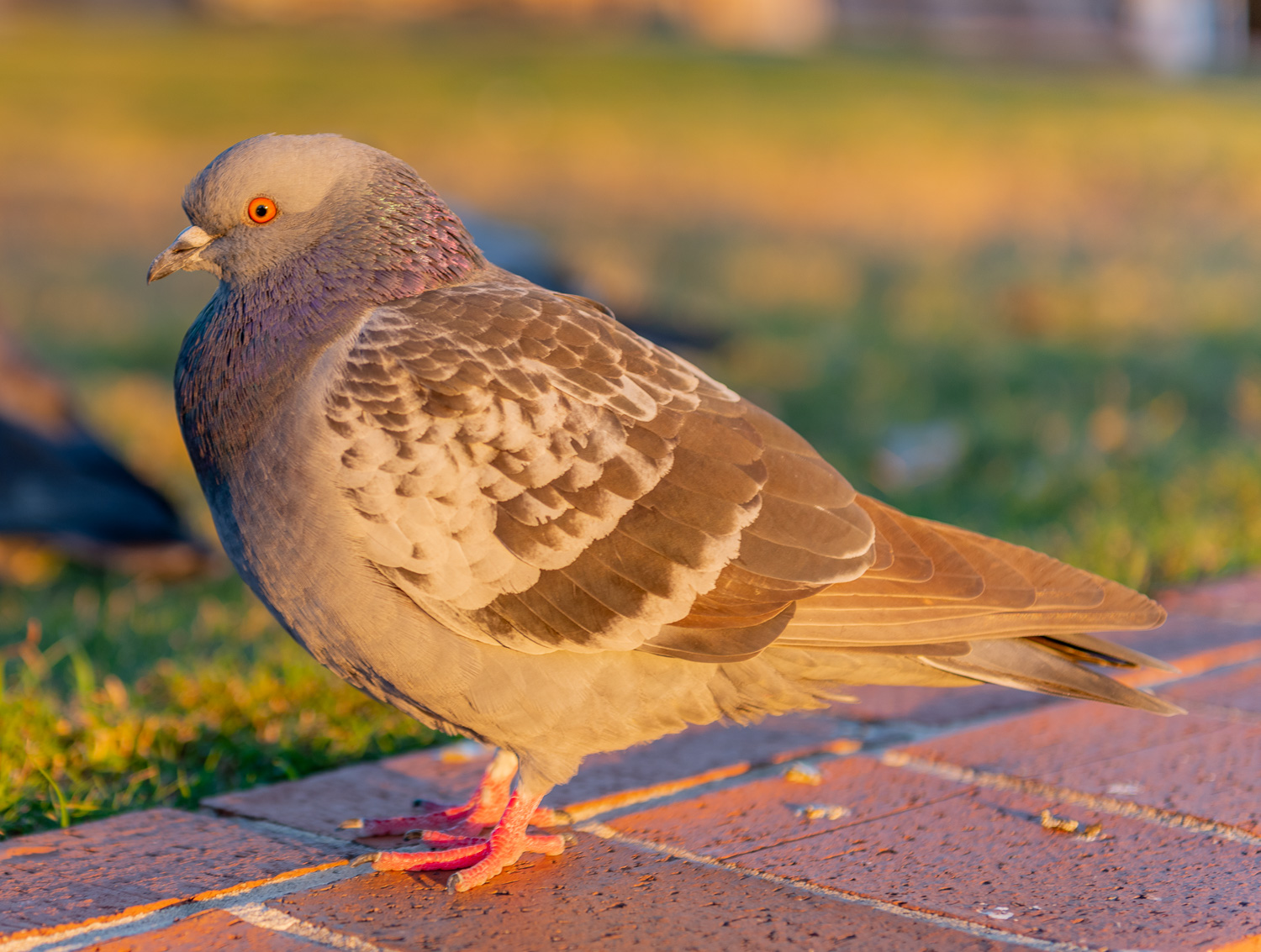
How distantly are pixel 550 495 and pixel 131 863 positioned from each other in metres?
0.98

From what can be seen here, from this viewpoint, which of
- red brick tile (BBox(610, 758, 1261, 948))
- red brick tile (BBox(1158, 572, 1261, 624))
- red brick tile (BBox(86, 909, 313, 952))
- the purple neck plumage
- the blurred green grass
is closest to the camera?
red brick tile (BBox(86, 909, 313, 952))

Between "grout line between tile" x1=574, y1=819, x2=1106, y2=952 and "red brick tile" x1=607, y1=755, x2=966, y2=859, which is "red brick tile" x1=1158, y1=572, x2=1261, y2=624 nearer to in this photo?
"red brick tile" x1=607, y1=755, x2=966, y2=859

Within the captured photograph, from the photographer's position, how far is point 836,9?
99.1 feet

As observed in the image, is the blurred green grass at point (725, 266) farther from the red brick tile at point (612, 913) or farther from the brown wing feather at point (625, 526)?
the brown wing feather at point (625, 526)

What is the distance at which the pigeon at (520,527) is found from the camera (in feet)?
8.36

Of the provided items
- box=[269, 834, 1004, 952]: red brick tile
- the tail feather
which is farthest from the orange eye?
the tail feather

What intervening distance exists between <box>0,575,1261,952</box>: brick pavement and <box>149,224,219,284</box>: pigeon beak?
107 centimetres

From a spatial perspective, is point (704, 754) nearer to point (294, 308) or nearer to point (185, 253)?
point (294, 308)

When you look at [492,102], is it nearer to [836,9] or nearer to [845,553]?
[836,9]

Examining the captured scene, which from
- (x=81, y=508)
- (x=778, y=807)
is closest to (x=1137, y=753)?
(x=778, y=807)

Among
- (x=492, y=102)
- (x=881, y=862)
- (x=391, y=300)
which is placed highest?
(x=492, y=102)

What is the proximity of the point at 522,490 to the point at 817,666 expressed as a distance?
66 centimetres

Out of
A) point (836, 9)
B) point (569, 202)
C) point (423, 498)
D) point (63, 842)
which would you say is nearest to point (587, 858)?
point (423, 498)

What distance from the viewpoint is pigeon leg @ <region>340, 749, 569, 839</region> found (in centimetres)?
Answer: 277
